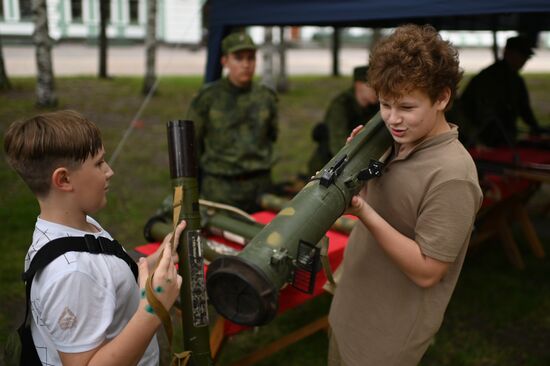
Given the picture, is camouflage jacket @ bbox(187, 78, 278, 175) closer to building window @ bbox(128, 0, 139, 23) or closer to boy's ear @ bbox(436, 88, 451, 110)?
boy's ear @ bbox(436, 88, 451, 110)

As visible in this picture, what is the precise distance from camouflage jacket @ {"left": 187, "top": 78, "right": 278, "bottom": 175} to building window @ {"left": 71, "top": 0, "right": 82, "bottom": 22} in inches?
1159

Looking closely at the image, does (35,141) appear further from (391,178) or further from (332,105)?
(332,105)

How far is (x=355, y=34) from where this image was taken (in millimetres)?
39781

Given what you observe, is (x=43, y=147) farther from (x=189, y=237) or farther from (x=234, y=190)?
(x=234, y=190)

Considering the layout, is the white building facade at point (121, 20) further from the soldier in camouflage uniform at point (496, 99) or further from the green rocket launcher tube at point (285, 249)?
the green rocket launcher tube at point (285, 249)

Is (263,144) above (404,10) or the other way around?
the other way around

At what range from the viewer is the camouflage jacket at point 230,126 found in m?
4.19

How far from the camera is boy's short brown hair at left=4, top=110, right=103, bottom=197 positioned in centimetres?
150

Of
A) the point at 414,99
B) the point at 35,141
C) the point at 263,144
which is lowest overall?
the point at 263,144

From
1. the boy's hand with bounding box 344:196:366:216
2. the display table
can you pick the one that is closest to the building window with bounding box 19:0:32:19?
the display table

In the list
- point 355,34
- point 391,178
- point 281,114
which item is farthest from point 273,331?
point 355,34

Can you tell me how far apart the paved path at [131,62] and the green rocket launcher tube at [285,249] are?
13.4 meters

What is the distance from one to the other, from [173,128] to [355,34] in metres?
40.4

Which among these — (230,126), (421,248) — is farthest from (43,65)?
(421,248)
